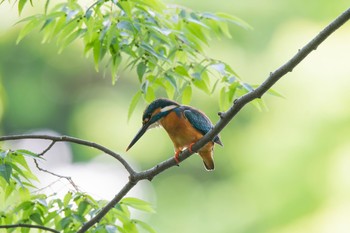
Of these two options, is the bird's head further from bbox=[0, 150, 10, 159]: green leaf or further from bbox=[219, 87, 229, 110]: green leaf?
bbox=[0, 150, 10, 159]: green leaf

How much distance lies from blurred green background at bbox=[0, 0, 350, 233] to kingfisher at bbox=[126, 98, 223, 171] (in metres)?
2.52

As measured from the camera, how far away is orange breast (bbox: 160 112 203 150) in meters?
2.44

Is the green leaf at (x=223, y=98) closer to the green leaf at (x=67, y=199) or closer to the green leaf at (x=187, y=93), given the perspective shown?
the green leaf at (x=187, y=93)

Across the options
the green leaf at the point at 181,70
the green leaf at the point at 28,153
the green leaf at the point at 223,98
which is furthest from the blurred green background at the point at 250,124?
the green leaf at the point at 28,153

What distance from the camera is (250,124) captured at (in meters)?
5.65

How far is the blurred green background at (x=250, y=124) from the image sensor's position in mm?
5047

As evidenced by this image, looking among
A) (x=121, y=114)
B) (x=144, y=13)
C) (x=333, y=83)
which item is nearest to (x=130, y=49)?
(x=144, y=13)

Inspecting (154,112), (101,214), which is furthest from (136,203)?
(154,112)

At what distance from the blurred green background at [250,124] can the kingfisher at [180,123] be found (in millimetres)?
2516

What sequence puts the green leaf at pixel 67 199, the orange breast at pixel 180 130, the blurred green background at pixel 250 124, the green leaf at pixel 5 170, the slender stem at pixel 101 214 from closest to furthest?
the green leaf at pixel 5 170
the slender stem at pixel 101 214
the green leaf at pixel 67 199
the orange breast at pixel 180 130
the blurred green background at pixel 250 124

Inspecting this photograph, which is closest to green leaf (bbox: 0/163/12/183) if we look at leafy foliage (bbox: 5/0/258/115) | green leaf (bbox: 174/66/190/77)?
leafy foliage (bbox: 5/0/258/115)

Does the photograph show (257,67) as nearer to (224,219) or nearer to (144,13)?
(224,219)

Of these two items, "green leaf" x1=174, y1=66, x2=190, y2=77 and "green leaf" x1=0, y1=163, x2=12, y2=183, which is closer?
"green leaf" x1=0, y1=163, x2=12, y2=183

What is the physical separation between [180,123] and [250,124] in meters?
3.22
